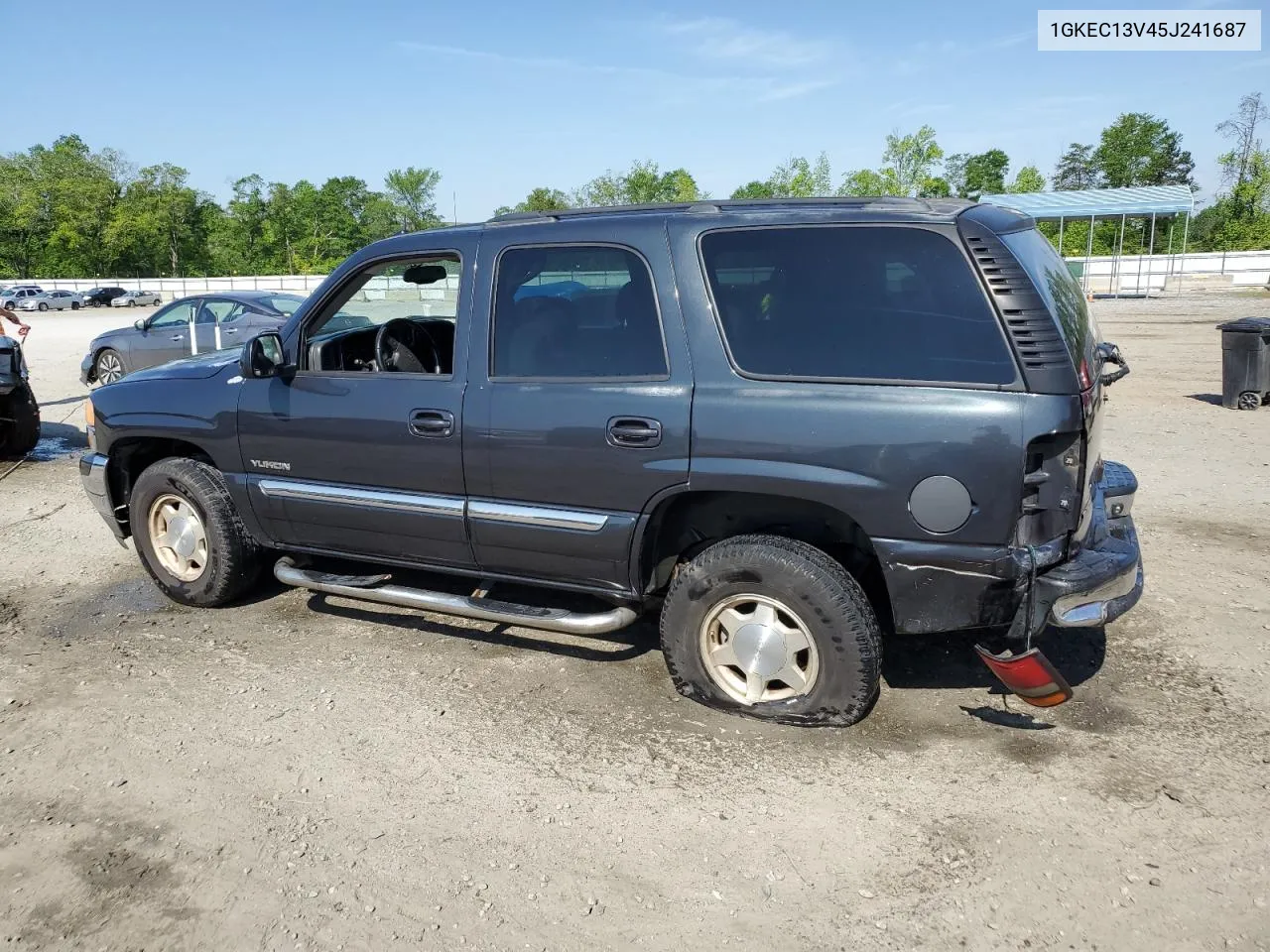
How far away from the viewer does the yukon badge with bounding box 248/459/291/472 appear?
15.7 ft

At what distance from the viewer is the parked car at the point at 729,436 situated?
3420mm

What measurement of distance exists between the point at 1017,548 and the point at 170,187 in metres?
91.8

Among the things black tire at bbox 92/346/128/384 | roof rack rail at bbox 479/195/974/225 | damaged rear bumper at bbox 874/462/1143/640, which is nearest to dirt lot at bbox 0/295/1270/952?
damaged rear bumper at bbox 874/462/1143/640

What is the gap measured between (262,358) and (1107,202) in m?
39.7

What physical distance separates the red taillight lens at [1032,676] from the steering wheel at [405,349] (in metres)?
2.97

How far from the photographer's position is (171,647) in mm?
4840

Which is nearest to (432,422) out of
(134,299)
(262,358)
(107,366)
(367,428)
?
(367,428)

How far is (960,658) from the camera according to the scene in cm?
455

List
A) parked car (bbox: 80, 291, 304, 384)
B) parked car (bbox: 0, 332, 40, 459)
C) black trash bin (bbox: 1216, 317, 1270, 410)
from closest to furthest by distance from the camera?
parked car (bbox: 0, 332, 40, 459)
black trash bin (bbox: 1216, 317, 1270, 410)
parked car (bbox: 80, 291, 304, 384)

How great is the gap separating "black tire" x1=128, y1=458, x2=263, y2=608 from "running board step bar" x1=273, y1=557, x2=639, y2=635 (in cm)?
26

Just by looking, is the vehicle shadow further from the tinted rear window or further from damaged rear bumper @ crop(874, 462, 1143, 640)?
the tinted rear window

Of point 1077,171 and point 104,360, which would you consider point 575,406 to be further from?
point 1077,171

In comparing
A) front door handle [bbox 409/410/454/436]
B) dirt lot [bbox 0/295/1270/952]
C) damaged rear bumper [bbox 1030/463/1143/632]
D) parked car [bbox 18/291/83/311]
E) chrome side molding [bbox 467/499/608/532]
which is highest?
parked car [bbox 18/291/83/311]

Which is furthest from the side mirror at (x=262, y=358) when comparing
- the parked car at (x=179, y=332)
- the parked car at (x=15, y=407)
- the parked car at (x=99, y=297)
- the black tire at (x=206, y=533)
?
the parked car at (x=99, y=297)
